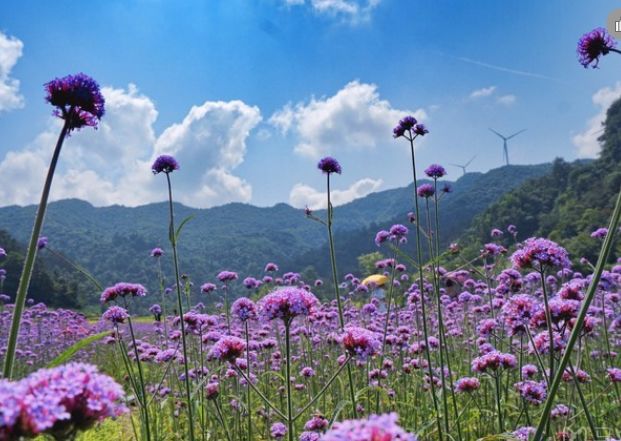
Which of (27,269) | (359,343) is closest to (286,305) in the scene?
(359,343)

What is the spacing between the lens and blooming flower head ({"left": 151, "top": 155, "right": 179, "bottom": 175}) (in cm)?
359

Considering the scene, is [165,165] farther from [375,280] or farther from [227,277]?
[375,280]

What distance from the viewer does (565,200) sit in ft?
197

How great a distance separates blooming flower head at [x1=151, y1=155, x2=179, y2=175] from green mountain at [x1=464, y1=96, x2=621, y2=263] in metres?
45.4

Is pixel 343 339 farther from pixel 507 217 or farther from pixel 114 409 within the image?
pixel 507 217

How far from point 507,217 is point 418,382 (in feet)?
208

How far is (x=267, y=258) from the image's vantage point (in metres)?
193

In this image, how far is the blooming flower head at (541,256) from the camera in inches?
113

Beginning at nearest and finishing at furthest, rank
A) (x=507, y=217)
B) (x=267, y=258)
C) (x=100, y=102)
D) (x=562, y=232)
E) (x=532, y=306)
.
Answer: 1. (x=100, y=102)
2. (x=532, y=306)
3. (x=562, y=232)
4. (x=507, y=217)
5. (x=267, y=258)

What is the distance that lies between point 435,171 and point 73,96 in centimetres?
351

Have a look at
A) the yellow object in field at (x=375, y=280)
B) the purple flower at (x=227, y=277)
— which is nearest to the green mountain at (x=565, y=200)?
the yellow object in field at (x=375, y=280)

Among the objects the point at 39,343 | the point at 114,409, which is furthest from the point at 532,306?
the point at 39,343

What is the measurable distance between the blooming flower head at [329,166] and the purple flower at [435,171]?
1074mm

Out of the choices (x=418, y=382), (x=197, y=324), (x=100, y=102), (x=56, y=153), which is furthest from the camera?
(x=418, y=382)
